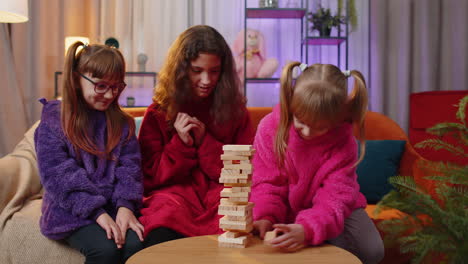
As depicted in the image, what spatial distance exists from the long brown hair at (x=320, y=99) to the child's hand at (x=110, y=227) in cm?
57

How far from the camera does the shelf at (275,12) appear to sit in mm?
3529

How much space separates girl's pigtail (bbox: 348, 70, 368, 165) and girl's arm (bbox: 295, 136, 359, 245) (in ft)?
0.26

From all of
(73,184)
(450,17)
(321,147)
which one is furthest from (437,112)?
(73,184)

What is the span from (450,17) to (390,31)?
54 centimetres

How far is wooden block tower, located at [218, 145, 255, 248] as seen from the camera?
1.11 metres

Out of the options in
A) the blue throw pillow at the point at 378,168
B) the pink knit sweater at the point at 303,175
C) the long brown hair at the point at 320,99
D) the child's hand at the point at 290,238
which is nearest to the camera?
the child's hand at the point at 290,238

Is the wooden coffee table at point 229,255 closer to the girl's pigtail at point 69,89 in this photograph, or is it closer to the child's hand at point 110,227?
the child's hand at point 110,227

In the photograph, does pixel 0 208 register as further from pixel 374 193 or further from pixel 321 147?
pixel 374 193

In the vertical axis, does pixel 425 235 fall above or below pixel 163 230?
above

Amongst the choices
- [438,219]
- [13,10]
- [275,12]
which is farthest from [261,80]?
[438,219]

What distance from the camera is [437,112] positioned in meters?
2.94

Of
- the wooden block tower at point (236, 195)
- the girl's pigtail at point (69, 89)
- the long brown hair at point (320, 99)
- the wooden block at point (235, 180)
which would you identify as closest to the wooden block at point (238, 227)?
the wooden block tower at point (236, 195)

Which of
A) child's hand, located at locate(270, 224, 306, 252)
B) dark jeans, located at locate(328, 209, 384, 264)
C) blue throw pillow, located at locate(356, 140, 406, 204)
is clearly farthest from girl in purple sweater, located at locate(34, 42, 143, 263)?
blue throw pillow, located at locate(356, 140, 406, 204)

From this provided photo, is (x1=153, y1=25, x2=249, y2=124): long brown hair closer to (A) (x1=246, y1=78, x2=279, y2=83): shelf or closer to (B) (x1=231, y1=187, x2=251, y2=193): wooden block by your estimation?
(B) (x1=231, y1=187, x2=251, y2=193): wooden block
